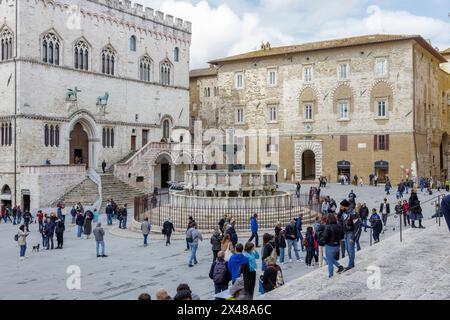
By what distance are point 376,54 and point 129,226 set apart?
1135 inches

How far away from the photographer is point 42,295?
38.9 feet

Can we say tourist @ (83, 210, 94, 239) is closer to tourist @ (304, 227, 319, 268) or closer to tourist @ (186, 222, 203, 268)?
tourist @ (186, 222, 203, 268)

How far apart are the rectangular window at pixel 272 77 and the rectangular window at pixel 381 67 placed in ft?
31.7

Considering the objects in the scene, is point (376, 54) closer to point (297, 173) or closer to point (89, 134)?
point (297, 173)

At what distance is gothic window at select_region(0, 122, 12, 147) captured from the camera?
34406 mm

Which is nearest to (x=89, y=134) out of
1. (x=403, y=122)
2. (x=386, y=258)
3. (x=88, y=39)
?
(x=88, y=39)

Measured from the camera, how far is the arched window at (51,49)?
116ft

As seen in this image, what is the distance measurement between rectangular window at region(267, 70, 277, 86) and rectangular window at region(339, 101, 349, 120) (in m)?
6.92

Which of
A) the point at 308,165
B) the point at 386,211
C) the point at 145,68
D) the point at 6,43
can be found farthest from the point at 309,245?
the point at 308,165

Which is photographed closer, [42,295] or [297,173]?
[42,295]

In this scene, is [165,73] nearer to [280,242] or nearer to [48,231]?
[48,231]

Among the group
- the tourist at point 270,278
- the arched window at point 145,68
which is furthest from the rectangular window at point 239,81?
the tourist at point 270,278

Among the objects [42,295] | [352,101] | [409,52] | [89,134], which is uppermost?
[409,52]

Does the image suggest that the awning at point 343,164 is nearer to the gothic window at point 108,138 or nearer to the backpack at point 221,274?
the gothic window at point 108,138
